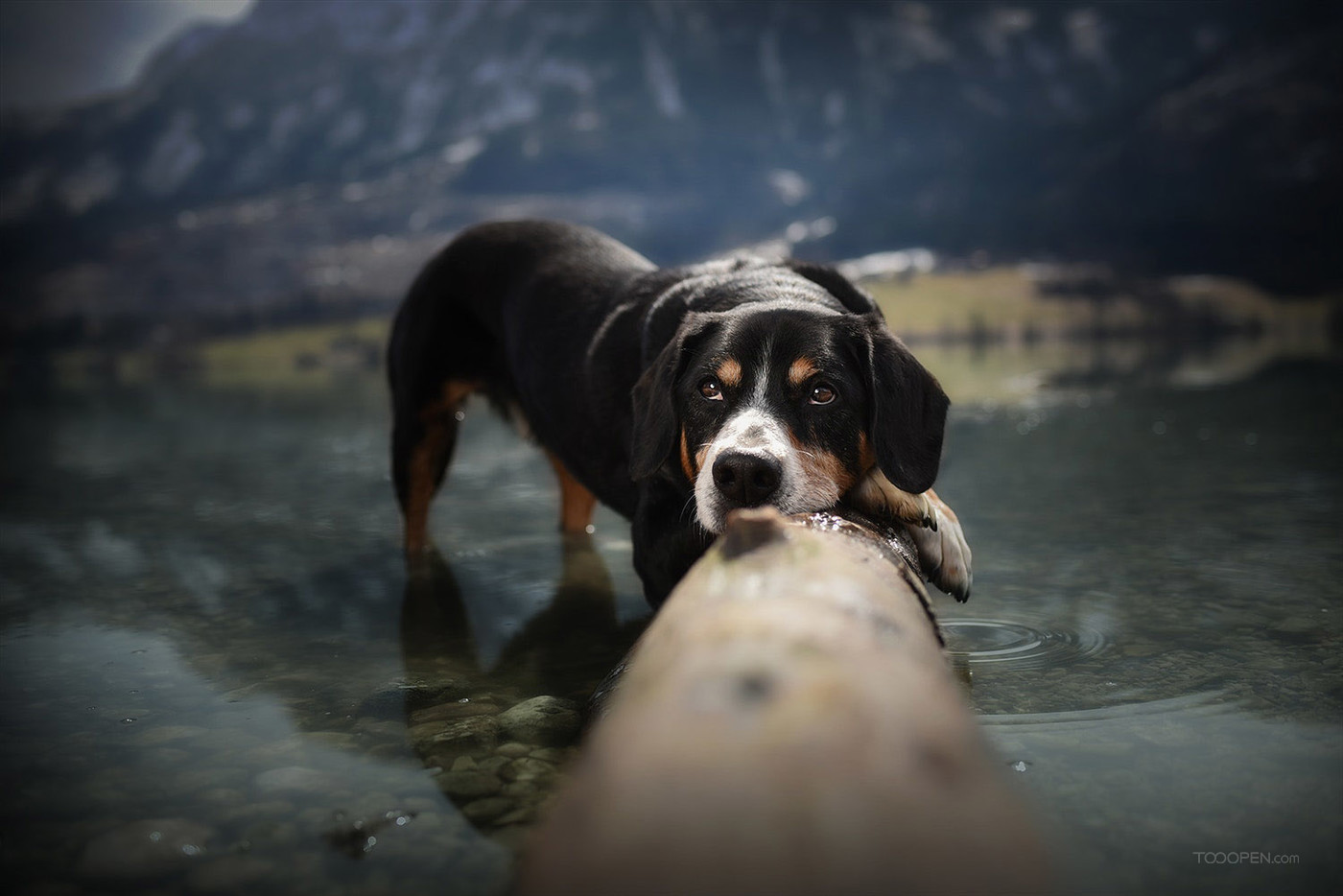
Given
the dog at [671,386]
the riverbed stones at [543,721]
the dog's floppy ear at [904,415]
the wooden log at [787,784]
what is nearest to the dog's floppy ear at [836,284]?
the dog at [671,386]

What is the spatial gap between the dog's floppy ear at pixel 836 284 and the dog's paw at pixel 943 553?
1188mm

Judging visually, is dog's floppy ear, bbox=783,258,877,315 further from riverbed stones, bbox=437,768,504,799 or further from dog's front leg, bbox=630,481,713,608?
riverbed stones, bbox=437,768,504,799

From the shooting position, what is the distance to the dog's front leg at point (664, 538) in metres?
3.82

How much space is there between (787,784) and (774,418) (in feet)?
6.70

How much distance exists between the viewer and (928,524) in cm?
377

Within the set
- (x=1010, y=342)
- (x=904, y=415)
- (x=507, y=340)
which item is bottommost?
(x=1010, y=342)

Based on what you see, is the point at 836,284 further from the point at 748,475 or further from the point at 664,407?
the point at 748,475

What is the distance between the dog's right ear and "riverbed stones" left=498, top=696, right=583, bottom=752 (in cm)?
92

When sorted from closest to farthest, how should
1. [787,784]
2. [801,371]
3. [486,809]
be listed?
[787,784] < [486,809] < [801,371]

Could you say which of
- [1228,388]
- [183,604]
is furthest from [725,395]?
[1228,388]

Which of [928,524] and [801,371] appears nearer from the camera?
[801,371]

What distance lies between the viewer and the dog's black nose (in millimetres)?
3223

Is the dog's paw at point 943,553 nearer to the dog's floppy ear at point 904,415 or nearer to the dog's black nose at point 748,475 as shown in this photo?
the dog's floppy ear at point 904,415

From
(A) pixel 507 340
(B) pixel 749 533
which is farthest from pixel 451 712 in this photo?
(A) pixel 507 340
